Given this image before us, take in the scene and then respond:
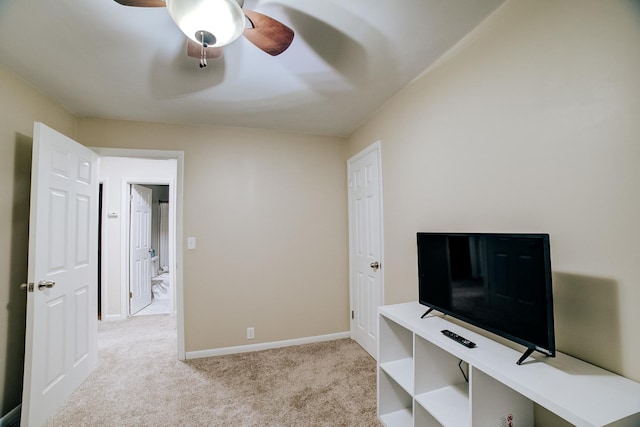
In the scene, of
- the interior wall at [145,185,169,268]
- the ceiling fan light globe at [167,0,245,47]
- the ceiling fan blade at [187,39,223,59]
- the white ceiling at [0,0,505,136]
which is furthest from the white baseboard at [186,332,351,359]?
the interior wall at [145,185,169,268]

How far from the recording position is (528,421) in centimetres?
122

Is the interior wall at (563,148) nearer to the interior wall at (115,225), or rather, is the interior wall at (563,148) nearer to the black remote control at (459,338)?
the black remote control at (459,338)

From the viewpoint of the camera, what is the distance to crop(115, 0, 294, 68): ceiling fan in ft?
3.43

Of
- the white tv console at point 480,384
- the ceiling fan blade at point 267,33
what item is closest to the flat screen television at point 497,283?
the white tv console at point 480,384

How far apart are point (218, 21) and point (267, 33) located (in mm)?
242

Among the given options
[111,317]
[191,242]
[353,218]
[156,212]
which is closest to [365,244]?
[353,218]

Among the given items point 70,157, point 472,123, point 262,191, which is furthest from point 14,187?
point 472,123

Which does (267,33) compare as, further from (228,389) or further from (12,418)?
(12,418)

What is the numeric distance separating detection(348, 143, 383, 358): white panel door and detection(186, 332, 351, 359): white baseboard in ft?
0.78

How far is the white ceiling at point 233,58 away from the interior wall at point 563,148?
0.93 feet

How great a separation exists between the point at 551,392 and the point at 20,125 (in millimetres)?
3230

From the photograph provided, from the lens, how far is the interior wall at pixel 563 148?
0.96 m

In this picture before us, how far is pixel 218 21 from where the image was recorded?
1.09m

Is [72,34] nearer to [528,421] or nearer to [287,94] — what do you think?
[287,94]
